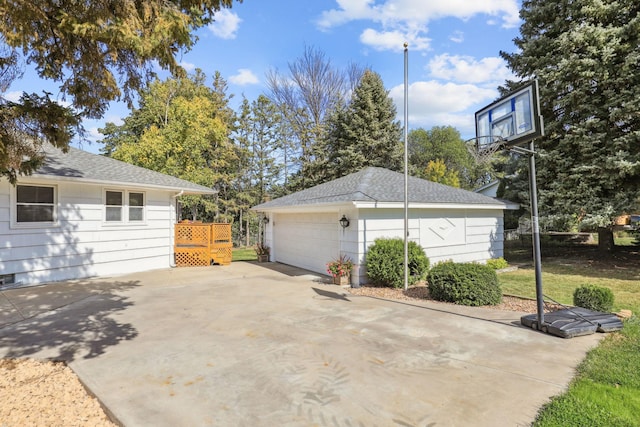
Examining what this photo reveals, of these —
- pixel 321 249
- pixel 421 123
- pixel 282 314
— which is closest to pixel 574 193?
pixel 321 249

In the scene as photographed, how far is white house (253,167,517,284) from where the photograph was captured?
8805mm

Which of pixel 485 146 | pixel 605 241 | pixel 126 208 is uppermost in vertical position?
pixel 485 146

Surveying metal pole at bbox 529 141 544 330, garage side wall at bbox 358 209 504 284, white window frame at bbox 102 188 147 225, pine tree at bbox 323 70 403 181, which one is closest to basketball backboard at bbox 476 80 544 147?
metal pole at bbox 529 141 544 330

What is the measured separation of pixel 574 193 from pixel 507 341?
30.5 feet

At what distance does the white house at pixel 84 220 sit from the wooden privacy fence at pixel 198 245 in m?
0.40

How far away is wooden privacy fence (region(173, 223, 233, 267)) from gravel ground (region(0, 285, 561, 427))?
8.03 m

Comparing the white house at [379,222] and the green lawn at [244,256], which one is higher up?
the white house at [379,222]

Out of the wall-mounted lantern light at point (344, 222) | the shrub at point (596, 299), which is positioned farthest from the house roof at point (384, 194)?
the shrub at point (596, 299)

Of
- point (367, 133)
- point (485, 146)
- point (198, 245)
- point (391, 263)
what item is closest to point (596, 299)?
point (485, 146)

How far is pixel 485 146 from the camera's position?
5.71 metres

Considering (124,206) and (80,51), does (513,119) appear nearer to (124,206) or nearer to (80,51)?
(80,51)

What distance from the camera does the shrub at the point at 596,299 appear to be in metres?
5.59

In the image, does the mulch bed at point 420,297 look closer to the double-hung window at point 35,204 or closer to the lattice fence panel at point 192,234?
the lattice fence panel at point 192,234

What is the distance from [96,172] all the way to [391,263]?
876 cm
